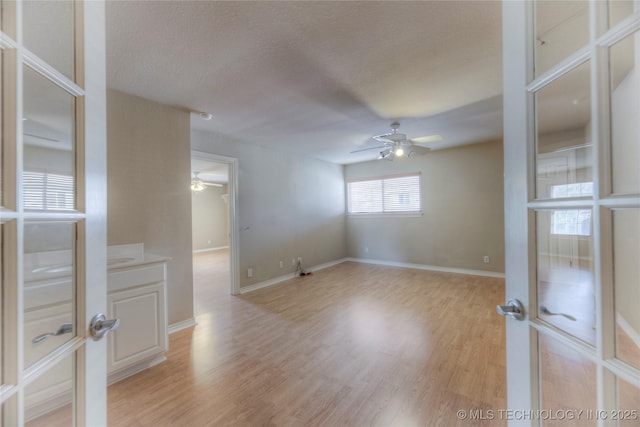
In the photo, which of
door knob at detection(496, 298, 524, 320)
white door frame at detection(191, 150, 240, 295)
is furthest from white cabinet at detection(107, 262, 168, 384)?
door knob at detection(496, 298, 524, 320)

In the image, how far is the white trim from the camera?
0.53 metres

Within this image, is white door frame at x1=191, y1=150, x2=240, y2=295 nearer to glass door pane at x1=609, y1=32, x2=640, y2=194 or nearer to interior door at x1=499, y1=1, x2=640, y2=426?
interior door at x1=499, y1=1, x2=640, y2=426

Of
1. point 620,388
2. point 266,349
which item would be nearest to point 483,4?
point 620,388

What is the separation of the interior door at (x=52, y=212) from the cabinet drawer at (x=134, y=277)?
4.27 ft

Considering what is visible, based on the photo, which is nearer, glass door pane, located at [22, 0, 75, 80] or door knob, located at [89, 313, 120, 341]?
glass door pane, located at [22, 0, 75, 80]

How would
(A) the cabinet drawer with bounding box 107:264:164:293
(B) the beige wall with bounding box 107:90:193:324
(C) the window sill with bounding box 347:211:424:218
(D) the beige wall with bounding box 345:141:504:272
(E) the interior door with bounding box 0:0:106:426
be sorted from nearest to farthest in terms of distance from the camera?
(E) the interior door with bounding box 0:0:106:426, (A) the cabinet drawer with bounding box 107:264:164:293, (B) the beige wall with bounding box 107:90:193:324, (D) the beige wall with bounding box 345:141:504:272, (C) the window sill with bounding box 347:211:424:218

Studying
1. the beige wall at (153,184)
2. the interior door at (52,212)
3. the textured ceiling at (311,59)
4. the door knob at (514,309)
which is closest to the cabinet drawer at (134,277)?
the beige wall at (153,184)

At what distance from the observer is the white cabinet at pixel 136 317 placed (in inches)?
69.6

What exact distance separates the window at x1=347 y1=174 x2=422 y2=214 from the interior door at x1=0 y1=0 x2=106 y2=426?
205 inches

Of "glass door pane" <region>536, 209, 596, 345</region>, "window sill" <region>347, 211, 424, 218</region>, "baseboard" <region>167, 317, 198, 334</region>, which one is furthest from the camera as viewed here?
"window sill" <region>347, 211, 424, 218</region>

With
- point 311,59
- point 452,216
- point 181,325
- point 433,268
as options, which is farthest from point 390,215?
point 181,325

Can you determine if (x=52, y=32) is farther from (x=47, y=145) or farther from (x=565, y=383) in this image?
(x=565, y=383)

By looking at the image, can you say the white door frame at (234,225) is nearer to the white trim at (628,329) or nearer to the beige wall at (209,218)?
the white trim at (628,329)

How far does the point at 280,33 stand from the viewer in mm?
1572
